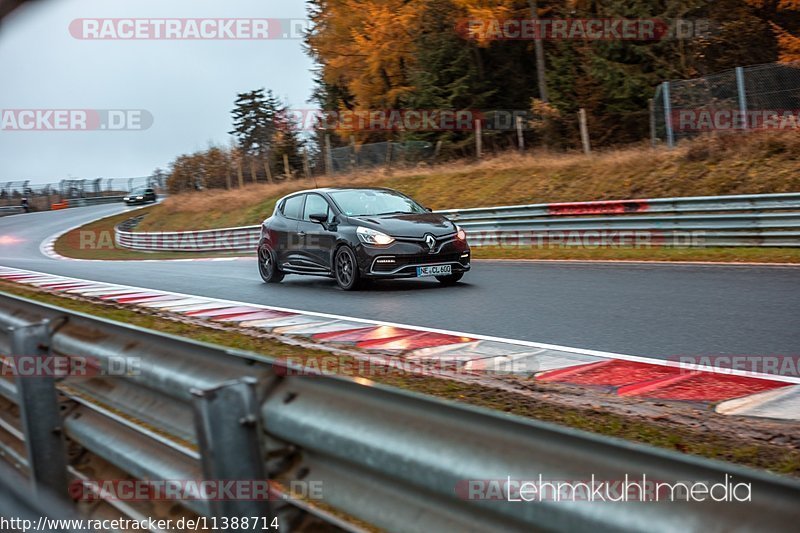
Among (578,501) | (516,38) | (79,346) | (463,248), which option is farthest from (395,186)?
(578,501)

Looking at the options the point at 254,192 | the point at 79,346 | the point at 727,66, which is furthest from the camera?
the point at 254,192

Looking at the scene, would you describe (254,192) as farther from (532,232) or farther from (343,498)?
(343,498)

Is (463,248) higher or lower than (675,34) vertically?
lower

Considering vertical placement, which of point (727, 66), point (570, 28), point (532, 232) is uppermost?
point (570, 28)

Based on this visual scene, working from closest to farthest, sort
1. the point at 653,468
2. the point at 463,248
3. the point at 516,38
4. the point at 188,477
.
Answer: the point at 653,468 < the point at 188,477 < the point at 463,248 < the point at 516,38

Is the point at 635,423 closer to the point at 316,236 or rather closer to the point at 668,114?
the point at 316,236

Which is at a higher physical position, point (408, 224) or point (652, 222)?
point (408, 224)

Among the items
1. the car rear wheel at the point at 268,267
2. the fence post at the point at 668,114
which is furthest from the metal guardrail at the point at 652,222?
the car rear wheel at the point at 268,267

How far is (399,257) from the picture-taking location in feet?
40.0

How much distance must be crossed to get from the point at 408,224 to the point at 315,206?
2086mm

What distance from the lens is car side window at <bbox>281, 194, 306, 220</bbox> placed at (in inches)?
563

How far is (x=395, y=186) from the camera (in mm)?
30750

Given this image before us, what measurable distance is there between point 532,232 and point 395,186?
476 inches

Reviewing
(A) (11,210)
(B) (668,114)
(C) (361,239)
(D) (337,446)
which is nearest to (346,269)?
(C) (361,239)
